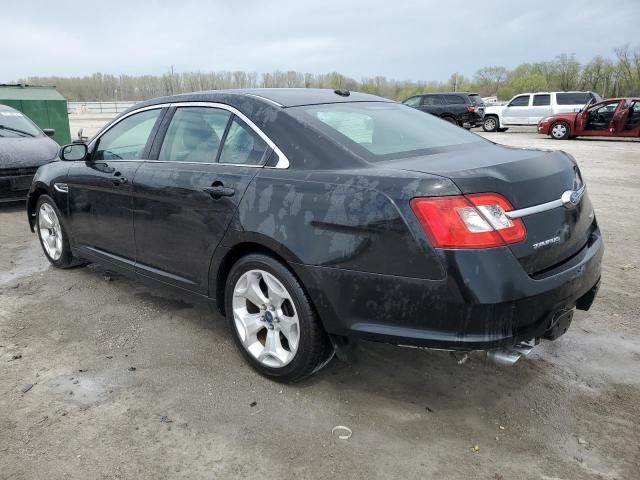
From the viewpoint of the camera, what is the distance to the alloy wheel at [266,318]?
2.90 m

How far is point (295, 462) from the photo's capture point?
2398mm

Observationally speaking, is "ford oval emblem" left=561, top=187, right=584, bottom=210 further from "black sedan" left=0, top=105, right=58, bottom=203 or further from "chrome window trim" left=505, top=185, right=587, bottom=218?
"black sedan" left=0, top=105, right=58, bottom=203

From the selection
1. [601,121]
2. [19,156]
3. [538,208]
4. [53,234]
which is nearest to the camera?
[538,208]

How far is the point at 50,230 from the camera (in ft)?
16.8

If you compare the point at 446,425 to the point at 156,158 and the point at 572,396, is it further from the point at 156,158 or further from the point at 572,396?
the point at 156,158

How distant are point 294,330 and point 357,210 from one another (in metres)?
0.79

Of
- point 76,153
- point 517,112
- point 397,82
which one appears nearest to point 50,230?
point 76,153

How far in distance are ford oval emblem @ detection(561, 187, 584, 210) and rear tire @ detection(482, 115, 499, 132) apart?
2274cm

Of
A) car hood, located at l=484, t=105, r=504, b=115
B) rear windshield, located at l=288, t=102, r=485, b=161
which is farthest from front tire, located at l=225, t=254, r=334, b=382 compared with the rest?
car hood, located at l=484, t=105, r=504, b=115

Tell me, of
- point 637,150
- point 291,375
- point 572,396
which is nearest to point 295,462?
point 291,375

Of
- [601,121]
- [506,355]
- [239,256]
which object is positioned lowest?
[506,355]

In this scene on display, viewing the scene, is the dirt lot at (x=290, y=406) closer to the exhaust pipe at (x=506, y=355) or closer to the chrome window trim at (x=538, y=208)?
the exhaust pipe at (x=506, y=355)

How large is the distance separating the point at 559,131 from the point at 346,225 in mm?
19690

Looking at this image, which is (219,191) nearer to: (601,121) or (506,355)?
(506,355)
